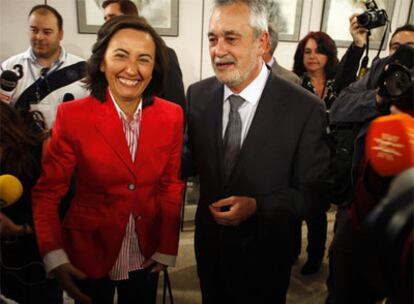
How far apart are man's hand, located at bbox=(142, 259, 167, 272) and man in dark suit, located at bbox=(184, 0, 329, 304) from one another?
0.21 meters

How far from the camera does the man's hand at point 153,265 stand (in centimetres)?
128

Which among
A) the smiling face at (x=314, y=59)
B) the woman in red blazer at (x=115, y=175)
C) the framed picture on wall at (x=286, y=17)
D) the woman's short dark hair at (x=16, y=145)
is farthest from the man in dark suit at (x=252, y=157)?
the framed picture on wall at (x=286, y=17)

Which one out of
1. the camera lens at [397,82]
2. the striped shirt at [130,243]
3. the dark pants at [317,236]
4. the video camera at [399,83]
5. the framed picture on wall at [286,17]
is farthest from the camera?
the framed picture on wall at [286,17]

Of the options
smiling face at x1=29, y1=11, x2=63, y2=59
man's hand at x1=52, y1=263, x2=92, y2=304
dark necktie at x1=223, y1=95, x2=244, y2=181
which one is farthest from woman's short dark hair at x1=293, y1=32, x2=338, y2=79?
man's hand at x1=52, y1=263, x2=92, y2=304

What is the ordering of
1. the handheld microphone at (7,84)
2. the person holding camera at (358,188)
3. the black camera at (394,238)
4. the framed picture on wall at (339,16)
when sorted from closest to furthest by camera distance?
1. the black camera at (394,238)
2. the person holding camera at (358,188)
3. the handheld microphone at (7,84)
4. the framed picture on wall at (339,16)

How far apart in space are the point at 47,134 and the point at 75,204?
31 cm

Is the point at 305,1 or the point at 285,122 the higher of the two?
the point at 305,1

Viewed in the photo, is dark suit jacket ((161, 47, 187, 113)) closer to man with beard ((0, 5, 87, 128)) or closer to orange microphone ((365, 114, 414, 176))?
man with beard ((0, 5, 87, 128))

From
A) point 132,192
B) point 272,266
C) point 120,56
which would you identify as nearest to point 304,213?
point 272,266

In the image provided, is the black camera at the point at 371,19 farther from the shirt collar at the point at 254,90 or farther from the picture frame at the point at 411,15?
the picture frame at the point at 411,15

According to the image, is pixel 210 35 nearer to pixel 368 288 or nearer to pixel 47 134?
pixel 47 134

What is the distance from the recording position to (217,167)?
1.27 m

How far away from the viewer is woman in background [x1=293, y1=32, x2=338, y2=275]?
2.47 m

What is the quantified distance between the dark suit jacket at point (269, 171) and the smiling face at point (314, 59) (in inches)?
59.2
